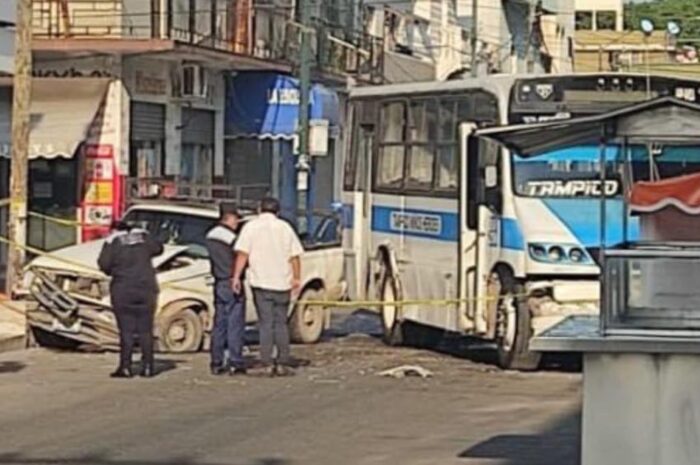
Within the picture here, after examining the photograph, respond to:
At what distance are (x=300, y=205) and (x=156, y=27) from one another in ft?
29.2

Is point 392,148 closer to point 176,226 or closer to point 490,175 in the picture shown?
point 176,226

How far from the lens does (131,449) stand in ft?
47.4

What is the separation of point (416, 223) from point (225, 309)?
Answer: 3828 millimetres

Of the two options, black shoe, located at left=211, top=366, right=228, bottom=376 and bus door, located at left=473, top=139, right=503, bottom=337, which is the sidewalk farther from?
bus door, located at left=473, top=139, right=503, bottom=337

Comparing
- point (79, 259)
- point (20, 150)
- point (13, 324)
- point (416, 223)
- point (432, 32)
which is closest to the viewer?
point (79, 259)

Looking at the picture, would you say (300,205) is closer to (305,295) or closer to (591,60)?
(305,295)

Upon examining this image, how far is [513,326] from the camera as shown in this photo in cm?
2061

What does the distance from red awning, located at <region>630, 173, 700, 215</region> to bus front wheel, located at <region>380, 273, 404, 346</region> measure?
38.0 feet

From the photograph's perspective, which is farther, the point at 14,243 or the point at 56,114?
the point at 56,114

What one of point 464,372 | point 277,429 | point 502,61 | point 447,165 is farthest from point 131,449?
point 502,61

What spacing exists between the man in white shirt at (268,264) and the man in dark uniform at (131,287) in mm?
881

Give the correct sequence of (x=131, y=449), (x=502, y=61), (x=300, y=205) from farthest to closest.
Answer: (x=502, y=61)
(x=300, y=205)
(x=131, y=449)

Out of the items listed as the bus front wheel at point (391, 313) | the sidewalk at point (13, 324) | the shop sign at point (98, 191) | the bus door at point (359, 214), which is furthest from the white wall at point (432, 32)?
the sidewalk at point (13, 324)

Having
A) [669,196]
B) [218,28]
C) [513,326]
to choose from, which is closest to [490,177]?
[513,326]
